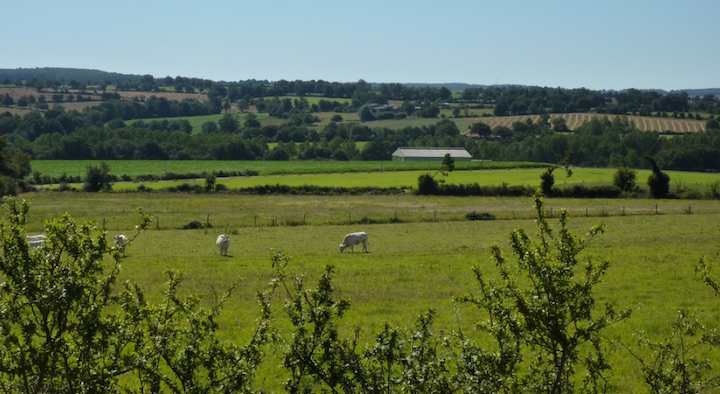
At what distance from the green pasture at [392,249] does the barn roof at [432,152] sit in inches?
2251

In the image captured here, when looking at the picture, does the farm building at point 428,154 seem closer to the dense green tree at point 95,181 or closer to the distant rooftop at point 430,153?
the distant rooftop at point 430,153

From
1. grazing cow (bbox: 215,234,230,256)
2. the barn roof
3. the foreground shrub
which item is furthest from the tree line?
the foreground shrub

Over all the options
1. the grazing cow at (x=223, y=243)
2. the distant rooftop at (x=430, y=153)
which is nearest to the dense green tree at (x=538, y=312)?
the grazing cow at (x=223, y=243)

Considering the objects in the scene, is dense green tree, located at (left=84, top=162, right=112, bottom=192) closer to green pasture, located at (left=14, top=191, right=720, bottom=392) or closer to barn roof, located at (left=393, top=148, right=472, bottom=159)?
green pasture, located at (left=14, top=191, right=720, bottom=392)

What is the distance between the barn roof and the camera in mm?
131375

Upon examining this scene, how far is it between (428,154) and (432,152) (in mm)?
1618

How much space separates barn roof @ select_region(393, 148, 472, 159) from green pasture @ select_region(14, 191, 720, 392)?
57.2 m

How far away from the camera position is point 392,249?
38719mm

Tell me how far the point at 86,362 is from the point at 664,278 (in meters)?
25.0

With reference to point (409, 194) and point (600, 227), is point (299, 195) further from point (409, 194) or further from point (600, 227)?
point (600, 227)

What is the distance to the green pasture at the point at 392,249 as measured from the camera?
2080 cm

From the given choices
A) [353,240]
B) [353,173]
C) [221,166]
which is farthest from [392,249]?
[221,166]

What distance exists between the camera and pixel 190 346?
728 cm

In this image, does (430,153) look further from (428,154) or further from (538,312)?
(538,312)
